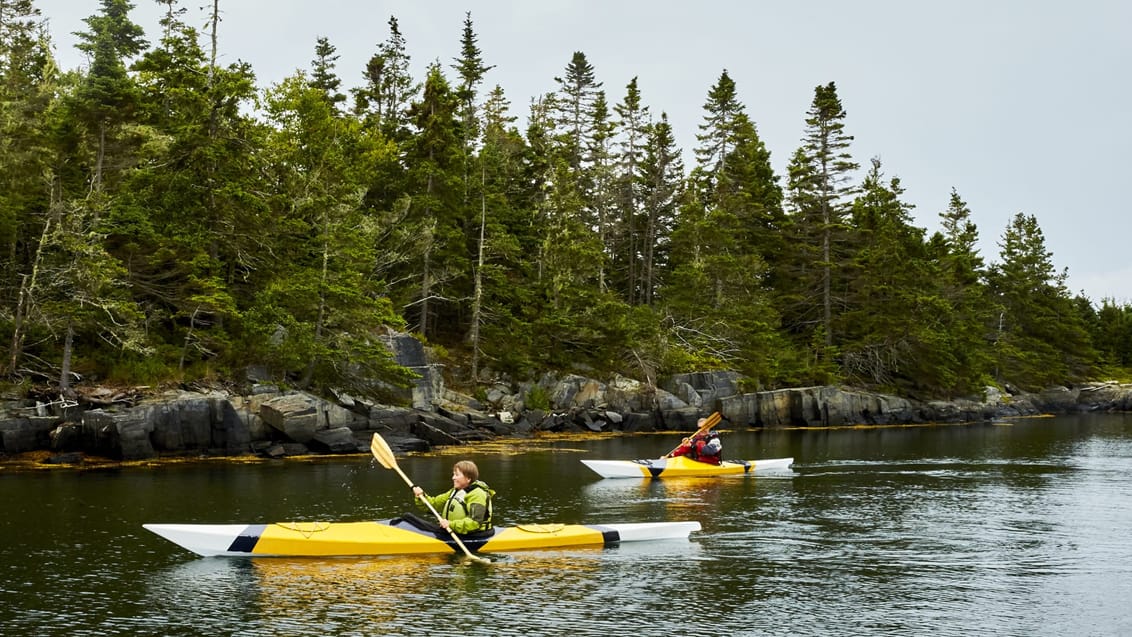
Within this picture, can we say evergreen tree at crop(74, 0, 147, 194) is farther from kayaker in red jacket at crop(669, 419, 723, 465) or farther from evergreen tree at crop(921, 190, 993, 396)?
evergreen tree at crop(921, 190, 993, 396)

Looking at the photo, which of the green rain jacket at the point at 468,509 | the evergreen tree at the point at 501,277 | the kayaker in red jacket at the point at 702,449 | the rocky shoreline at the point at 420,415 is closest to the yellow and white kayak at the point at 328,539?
the green rain jacket at the point at 468,509

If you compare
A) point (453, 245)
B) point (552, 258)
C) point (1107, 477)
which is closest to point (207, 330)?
point (453, 245)

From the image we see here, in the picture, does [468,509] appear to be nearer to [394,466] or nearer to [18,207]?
[394,466]

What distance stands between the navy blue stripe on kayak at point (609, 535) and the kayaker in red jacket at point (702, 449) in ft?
37.8

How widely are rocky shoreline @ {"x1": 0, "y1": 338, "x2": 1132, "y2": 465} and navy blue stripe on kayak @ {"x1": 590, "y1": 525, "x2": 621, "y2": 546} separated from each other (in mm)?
17132

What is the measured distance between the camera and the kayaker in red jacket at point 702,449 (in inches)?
1099

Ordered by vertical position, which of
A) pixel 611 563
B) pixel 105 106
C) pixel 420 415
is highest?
pixel 105 106

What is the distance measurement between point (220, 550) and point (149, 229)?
1982 centimetres

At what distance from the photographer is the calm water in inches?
457

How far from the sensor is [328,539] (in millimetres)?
14906

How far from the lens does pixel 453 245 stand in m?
45.0

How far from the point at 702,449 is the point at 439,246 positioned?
68.1 feet

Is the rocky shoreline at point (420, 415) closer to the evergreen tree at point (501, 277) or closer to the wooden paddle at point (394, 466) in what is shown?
the evergreen tree at point (501, 277)

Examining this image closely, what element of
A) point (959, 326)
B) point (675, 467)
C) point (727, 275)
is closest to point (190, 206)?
point (675, 467)
